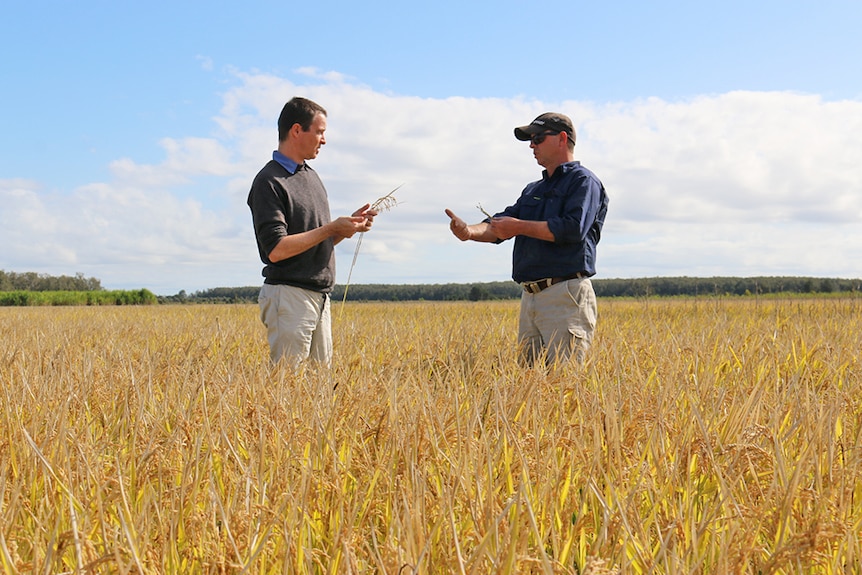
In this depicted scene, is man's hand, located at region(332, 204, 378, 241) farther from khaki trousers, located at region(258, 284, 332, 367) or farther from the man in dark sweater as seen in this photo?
khaki trousers, located at region(258, 284, 332, 367)

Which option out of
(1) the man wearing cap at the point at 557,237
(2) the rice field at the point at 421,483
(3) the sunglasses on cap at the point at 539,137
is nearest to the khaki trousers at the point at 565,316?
(1) the man wearing cap at the point at 557,237

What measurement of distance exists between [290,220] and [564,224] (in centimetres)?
169

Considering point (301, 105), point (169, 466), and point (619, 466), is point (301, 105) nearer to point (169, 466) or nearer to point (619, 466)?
point (169, 466)

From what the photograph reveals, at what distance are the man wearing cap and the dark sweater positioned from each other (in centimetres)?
93

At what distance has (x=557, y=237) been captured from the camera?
4.25 m

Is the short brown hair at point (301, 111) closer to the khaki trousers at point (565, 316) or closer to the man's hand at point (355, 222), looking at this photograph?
the man's hand at point (355, 222)

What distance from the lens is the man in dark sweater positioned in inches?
152

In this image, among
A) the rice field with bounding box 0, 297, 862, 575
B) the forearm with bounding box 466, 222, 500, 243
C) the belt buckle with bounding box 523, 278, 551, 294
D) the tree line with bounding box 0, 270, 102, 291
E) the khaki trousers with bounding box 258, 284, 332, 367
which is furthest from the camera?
the tree line with bounding box 0, 270, 102, 291

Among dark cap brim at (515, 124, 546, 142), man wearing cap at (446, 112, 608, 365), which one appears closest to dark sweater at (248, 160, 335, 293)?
man wearing cap at (446, 112, 608, 365)

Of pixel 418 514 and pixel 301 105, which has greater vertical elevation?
pixel 301 105

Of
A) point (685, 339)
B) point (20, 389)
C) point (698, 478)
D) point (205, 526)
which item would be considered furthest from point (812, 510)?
point (685, 339)

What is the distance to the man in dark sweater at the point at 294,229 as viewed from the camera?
386cm

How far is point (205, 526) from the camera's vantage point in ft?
5.39

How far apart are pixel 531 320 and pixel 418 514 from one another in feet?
11.0
